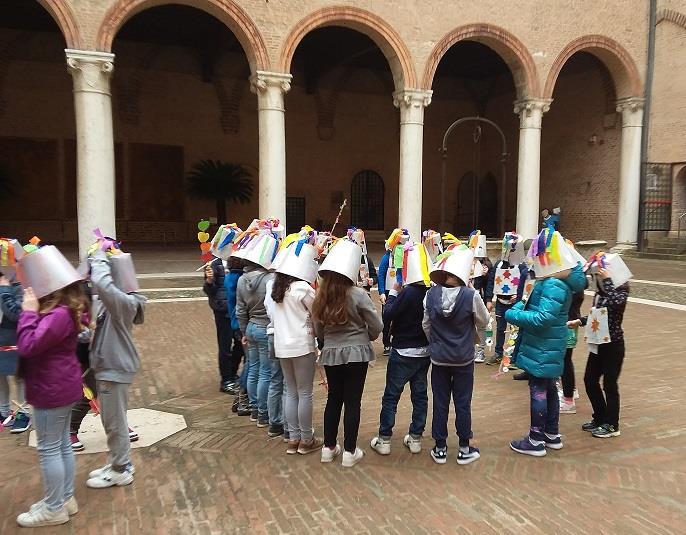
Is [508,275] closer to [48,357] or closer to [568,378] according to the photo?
[568,378]

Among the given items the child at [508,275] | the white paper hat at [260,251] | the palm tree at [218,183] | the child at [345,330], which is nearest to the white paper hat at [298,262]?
the child at [345,330]

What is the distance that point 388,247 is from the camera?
705 cm

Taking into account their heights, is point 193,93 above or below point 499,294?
above

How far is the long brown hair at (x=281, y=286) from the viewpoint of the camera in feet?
13.3

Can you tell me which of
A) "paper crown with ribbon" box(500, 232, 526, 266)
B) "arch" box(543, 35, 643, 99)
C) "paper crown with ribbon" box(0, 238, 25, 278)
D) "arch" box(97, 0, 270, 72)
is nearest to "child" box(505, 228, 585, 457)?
"paper crown with ribbon" box(500, 232, 526, 266)

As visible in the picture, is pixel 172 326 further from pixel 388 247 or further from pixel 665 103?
pixel 665 103

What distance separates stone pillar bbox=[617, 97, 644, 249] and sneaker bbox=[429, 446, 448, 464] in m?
17.8

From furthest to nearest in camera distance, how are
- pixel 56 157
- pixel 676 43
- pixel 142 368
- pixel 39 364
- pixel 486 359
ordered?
pixel 56 157, pixel 676 43, pixel 486 359, pixel 142 368, pixel 39 364

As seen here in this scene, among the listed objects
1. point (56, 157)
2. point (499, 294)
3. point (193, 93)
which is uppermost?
point (193, 93)

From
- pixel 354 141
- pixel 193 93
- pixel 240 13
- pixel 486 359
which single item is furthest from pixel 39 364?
pixel 354 141

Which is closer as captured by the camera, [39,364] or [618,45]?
[39,364]

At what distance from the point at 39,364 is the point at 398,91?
1455cm

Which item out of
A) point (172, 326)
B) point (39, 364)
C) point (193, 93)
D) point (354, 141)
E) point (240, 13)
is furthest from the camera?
point (354, 141)

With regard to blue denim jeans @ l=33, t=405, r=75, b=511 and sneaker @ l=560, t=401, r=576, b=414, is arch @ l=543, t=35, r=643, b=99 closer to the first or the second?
sneaker @ l=560, t=401, r=576, b=414
